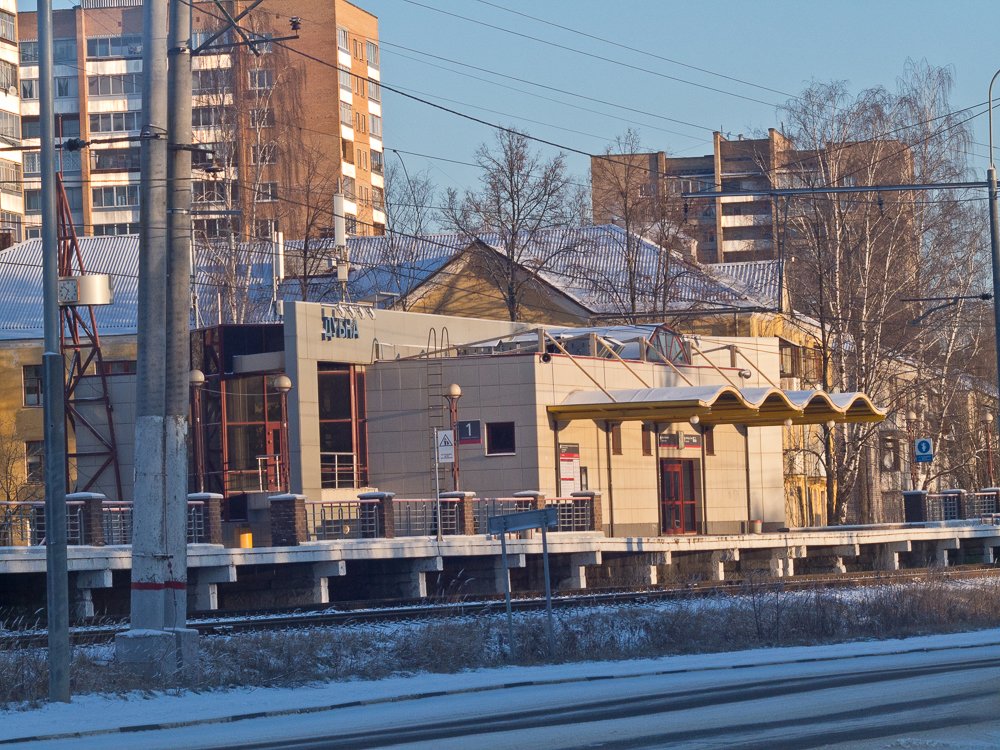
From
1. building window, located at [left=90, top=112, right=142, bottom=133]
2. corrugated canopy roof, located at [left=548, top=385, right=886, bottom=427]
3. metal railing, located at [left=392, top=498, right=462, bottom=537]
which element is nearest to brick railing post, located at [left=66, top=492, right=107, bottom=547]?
metal railing, located at [left=392, top=498, right=462, bottom=537]

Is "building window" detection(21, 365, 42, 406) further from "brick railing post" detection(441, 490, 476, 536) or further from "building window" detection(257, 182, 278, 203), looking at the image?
"brick railing post" detection(441, 490, 476, 536)

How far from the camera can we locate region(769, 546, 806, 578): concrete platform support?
141ft

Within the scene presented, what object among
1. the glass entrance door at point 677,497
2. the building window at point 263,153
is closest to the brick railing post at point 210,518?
the glass entrance door at point 677,497

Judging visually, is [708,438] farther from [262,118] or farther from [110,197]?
[110,197]

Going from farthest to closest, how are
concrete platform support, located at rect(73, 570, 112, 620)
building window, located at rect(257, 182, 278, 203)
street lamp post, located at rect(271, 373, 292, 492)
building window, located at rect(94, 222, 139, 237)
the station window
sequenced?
building window, located at rect(94, 222, 139, 237)
building window, located at rect(257, 182, 278, 203)
the station window
street lamp post, located at rect(271, 373, 292, 492)
concrete platform support, located at rect(73, 570, 112, 620)

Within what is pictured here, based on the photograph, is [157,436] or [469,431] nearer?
[157,436]

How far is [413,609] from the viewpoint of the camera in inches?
1056

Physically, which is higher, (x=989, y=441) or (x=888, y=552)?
(x=989, y=441)

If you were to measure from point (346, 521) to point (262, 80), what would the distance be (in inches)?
1537

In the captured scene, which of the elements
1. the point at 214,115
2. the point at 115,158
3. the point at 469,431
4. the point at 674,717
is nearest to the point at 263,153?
the point at 214,115

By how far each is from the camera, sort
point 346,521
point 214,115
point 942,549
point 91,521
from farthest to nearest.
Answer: point 214,115, point 942,549, point 346,521, point 91,521

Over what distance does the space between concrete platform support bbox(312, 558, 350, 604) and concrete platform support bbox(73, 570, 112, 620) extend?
197 inches

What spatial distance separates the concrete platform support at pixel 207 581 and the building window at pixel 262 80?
40.3 meters

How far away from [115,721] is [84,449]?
1379 inches
